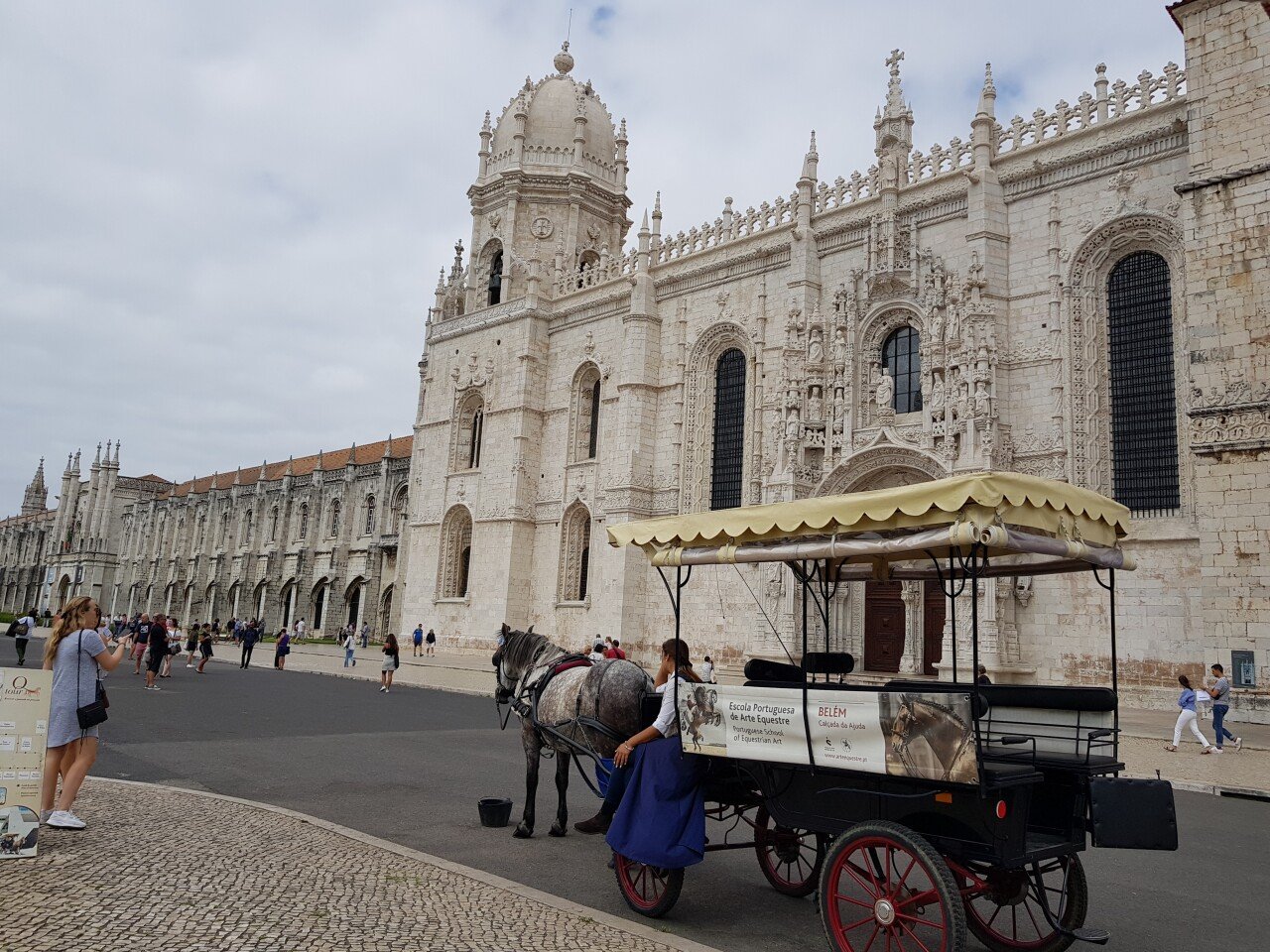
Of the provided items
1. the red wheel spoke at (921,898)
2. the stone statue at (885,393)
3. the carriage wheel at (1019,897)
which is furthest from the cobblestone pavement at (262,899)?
the stone statue at (885,393)

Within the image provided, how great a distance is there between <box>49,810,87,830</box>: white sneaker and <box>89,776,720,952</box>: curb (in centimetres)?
143

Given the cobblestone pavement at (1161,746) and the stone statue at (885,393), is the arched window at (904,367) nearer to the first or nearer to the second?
the stone statue at (885,393)

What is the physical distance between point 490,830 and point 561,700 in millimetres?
1366

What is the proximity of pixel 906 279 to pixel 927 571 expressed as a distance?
17.8m

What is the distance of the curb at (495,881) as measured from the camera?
16.6 ft

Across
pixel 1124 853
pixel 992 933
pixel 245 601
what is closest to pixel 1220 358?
pixel 1124 853

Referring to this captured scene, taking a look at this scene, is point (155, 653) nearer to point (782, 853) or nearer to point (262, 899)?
point (262, 899)

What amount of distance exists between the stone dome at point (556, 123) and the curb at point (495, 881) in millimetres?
32335

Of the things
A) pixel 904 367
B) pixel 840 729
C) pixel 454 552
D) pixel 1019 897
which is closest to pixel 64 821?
pixel 840 729

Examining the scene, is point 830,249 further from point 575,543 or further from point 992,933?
point 992,933

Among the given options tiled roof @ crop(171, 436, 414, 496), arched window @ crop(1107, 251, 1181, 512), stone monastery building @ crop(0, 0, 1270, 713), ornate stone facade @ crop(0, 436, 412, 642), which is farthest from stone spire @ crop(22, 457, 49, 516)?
arched window @ crop(1107, 251, 1181, 512)

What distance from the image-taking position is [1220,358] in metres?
17.1

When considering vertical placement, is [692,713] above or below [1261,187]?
below

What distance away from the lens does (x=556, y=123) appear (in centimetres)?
3684
